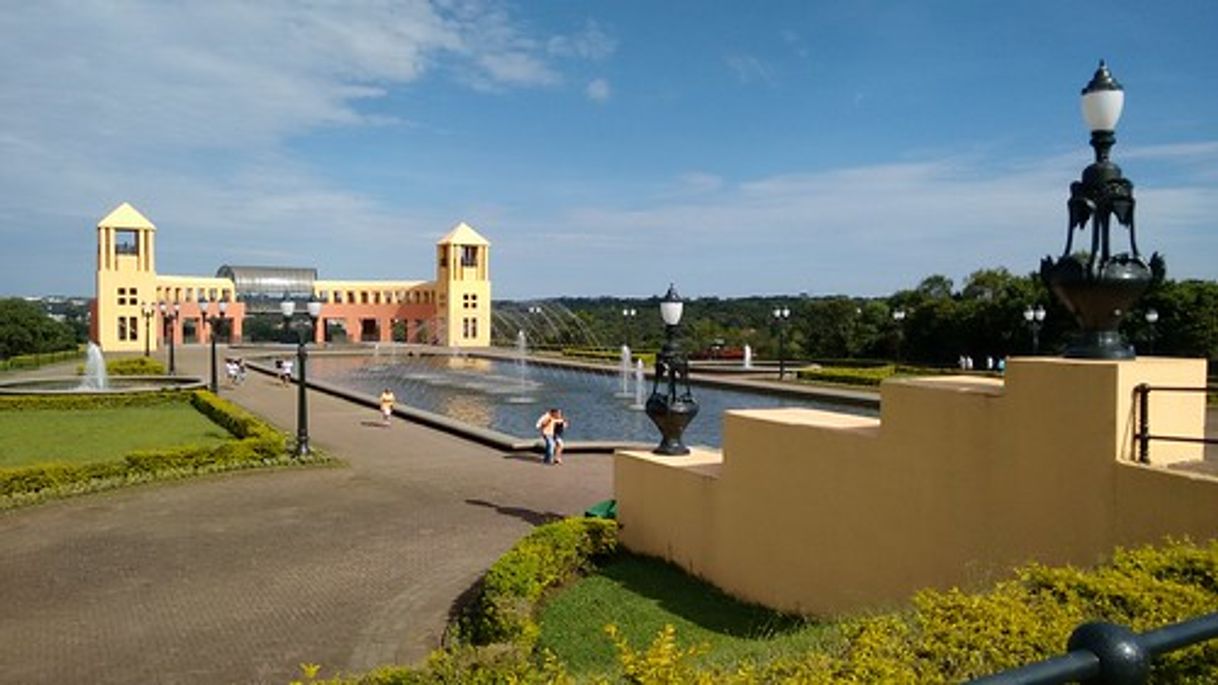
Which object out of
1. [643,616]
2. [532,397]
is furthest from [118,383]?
[643,616]

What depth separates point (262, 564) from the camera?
9500mm

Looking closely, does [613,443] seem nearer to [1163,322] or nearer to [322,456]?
[322,456]

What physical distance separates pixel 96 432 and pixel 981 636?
21143mm

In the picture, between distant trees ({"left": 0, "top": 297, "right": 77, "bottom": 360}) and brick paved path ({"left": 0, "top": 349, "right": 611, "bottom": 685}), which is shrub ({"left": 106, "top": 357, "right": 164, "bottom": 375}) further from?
distant trees ({"left": 0, "top": 297, "right": 77, "bottom": 360})

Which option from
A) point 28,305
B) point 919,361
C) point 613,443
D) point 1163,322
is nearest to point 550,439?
point 613,443

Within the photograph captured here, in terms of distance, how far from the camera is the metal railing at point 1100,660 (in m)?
1.27

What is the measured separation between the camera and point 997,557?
227 inches

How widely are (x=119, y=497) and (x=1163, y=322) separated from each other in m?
34.9

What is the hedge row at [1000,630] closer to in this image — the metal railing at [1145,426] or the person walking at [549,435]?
the metal railing at [1145,426]

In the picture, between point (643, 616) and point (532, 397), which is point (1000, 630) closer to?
point (643, 616)

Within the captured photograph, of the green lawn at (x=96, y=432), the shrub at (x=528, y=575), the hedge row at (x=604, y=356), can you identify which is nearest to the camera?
the shrub at (x=528, y=575)

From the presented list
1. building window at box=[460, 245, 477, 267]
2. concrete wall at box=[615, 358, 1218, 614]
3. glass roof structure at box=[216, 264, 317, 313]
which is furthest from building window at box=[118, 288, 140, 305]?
concrete wall at box=[615, 358, 1218, 614]

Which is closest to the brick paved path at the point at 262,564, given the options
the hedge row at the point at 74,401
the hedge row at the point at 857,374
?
the hedge row at the point at 74,401

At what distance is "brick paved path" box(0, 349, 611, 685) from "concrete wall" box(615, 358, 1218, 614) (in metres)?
2.99
